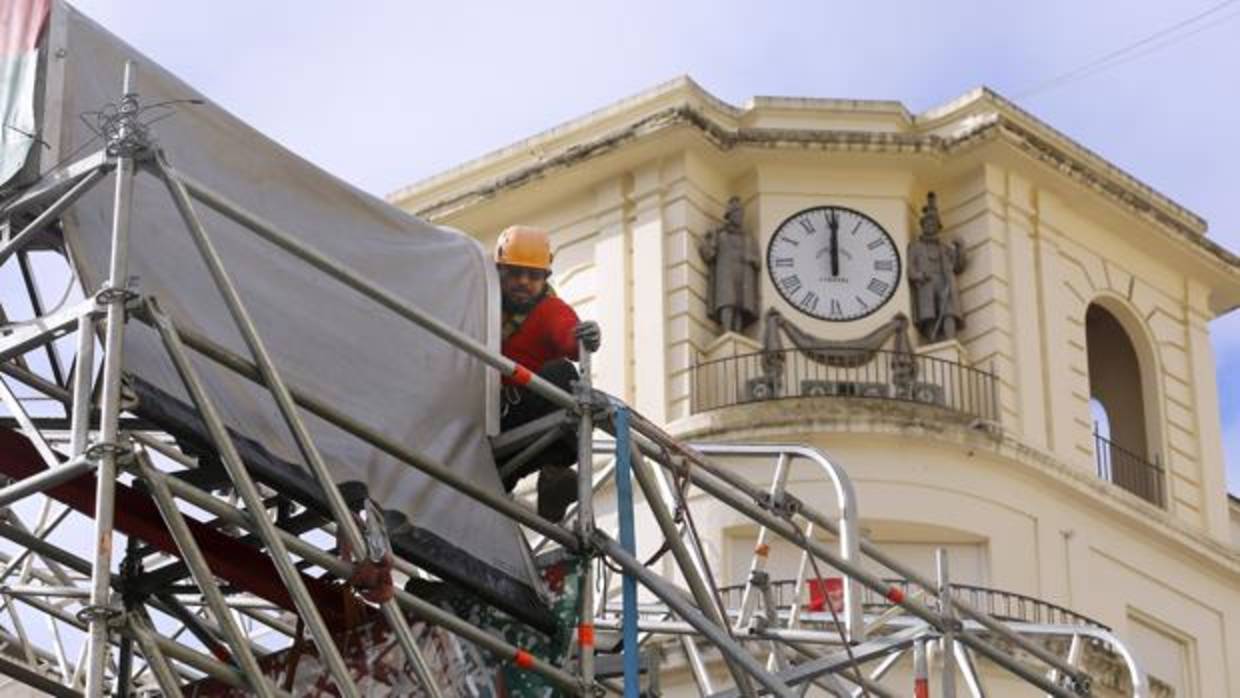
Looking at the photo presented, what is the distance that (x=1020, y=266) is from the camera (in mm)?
38812

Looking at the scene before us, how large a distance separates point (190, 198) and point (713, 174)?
24.1 metres

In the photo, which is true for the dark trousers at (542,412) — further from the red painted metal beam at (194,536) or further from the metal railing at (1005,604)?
the metal railing at (1005,604)

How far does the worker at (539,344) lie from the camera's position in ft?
53.7

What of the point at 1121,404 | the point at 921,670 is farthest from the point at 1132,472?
the point at 921,670

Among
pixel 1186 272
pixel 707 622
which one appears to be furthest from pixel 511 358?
pixel 1186 272

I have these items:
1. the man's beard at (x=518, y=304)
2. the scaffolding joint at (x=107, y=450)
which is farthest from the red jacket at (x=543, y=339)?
the scaffolding joint at (x=107, y=450)

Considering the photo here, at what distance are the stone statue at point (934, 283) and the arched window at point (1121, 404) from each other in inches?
96.4

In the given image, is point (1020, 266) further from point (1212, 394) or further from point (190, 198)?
point (190, 198)

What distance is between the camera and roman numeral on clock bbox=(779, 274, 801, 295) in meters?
→ 37.9

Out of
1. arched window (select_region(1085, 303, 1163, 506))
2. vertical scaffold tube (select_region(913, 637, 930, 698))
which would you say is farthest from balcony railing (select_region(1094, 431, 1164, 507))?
vertical scaffold tube (select_region(913, 637, 930, 698))

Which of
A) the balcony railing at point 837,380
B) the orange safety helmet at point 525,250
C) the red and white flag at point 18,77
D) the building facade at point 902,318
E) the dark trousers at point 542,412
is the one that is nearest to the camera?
the red and white flag at point 18,77

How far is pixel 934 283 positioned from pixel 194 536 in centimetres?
2359

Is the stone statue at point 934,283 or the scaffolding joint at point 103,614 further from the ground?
the stone statue at point 934,283

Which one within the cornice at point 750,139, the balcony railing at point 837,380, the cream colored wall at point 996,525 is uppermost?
the cornice at point 750,139
